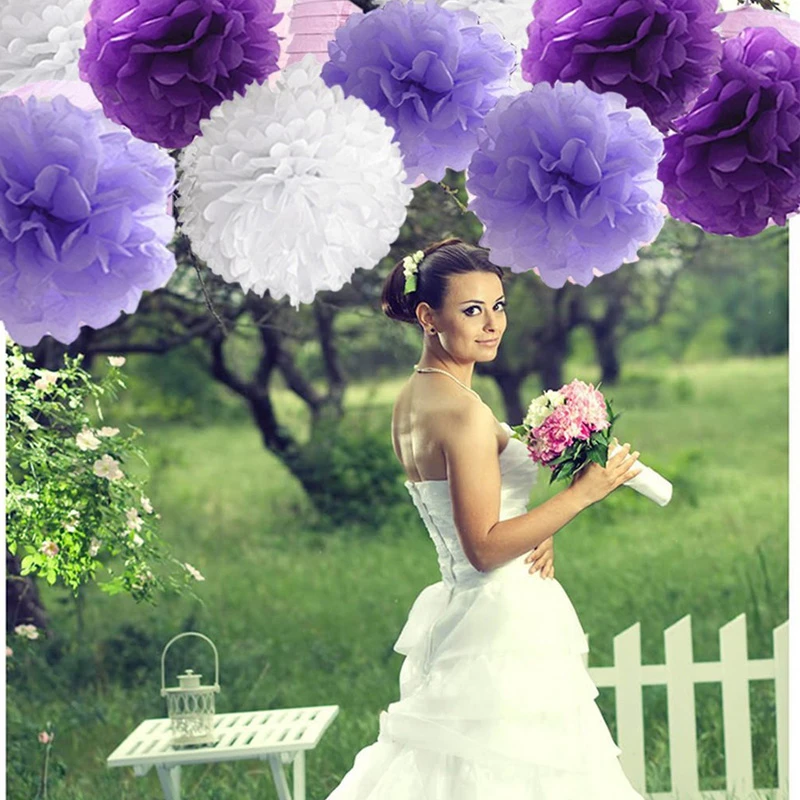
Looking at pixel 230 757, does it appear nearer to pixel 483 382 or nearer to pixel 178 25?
pixel 178 25

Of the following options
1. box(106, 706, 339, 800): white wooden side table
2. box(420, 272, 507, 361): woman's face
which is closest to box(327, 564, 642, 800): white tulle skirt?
box(420, 272, 507, 361): woman's face

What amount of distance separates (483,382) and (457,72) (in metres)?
7.19

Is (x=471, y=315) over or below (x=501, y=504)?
over

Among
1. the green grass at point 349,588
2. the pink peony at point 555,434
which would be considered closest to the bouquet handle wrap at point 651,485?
the pink peony at point 555,434

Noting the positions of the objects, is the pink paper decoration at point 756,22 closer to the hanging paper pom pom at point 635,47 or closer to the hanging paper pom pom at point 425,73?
the hanging paper pom pom at point 635,47

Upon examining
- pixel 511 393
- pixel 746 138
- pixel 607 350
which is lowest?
pixel 746 138

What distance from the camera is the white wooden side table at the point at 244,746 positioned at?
315 centimetres

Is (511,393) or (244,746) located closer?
(244,746)

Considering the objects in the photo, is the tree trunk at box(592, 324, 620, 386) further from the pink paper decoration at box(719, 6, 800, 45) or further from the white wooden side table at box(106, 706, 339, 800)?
the pink paper decoration at box(719, 6, 800, 45)

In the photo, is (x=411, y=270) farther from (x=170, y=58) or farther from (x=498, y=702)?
(x=170, y=58)

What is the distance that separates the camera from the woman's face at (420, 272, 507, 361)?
2.43 metres

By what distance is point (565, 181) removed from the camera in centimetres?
169

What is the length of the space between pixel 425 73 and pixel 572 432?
28.8 inches

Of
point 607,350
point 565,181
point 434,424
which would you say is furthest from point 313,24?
point 607,350
